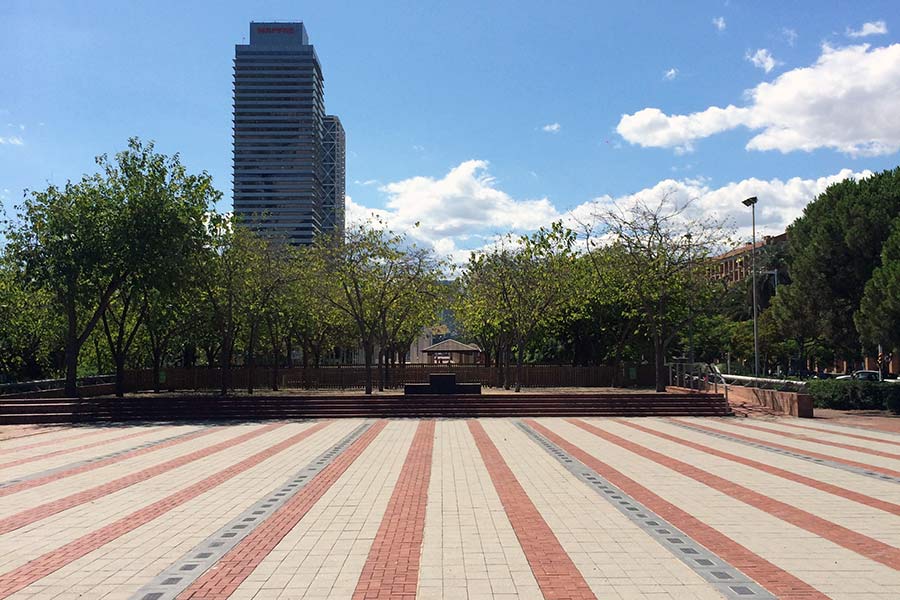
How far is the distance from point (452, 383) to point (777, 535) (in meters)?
19.6

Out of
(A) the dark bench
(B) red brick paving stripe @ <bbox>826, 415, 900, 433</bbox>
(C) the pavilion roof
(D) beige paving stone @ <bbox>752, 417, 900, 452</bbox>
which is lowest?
Result: (B) red brick paving stripe @ <bbox>826, 415, 900, 433</bbox>

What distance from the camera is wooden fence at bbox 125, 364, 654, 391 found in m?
36.8

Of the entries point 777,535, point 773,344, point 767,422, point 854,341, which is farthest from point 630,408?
point 773,344

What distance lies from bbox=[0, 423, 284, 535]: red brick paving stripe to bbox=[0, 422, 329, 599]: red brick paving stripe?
1096 millimetres

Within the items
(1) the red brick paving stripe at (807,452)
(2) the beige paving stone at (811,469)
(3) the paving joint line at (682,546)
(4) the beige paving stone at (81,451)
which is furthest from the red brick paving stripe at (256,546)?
(1) the red brick paving stripe at (807,452)

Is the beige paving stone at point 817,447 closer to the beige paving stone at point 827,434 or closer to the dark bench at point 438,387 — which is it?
the beige paving stone at point 827,434

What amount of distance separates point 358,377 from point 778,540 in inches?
1258

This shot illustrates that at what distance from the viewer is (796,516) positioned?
8.16m

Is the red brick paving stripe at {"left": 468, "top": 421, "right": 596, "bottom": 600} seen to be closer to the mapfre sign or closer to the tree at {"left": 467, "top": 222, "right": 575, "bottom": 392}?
the tree at {"left": 467, "top": 222, "right": 575, "bottom": 392}

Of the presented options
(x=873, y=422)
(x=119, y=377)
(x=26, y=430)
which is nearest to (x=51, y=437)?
(x=26, y=430)

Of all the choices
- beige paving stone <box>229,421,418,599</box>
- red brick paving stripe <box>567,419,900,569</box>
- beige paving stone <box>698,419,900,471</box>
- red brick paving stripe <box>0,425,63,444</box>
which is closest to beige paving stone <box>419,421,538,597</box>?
beige paving stone <box>229,421,418,599</box>

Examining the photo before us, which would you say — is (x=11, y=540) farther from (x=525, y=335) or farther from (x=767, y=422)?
(x=525, y=335)

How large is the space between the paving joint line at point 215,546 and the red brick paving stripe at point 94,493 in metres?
2.52

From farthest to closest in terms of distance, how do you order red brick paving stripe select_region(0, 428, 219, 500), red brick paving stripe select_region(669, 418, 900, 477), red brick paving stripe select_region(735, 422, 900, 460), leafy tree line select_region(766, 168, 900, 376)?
leafy tree line select_region(766, 168, 900, 376) → red brick paving stripe select_region(735, 422, 900, 460) → red brick paving stripe select_region(669, 418, 900, 477) → red brick paving stripe select_region(0, 428, 219, 500)
